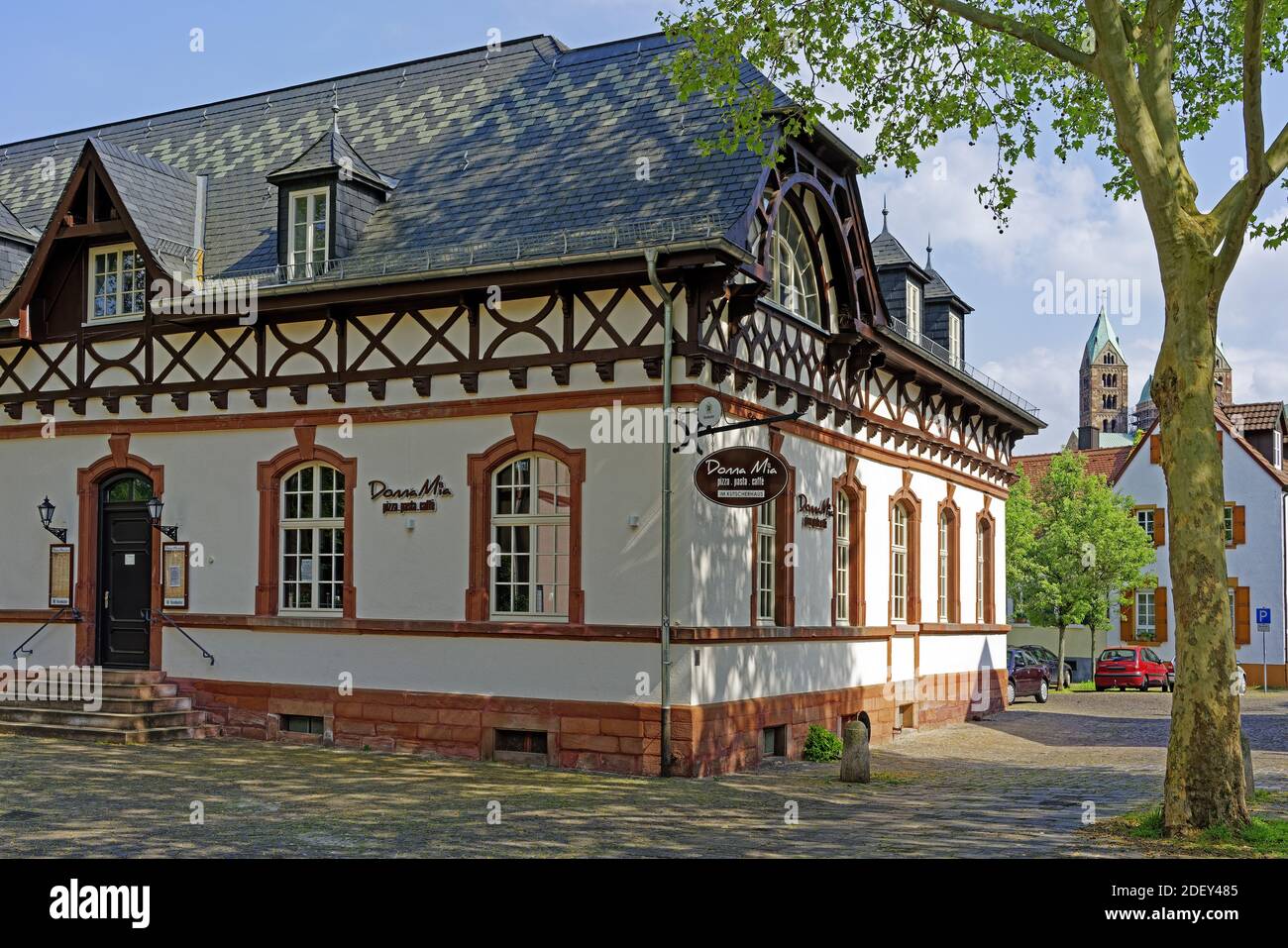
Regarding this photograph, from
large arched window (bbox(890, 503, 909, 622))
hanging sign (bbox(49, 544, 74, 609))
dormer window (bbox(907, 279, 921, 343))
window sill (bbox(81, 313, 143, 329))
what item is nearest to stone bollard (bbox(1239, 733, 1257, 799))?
large arched window (bbox(890, 503, 909, 622))

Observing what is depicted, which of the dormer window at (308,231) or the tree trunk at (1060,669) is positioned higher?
the dormer window at (308,231)

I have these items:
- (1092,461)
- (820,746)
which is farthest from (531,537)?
(1092,461)

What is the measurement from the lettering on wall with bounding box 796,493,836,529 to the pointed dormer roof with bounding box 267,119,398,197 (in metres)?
7.14

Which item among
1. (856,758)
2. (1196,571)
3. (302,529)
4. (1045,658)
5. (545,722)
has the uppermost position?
(302,529)

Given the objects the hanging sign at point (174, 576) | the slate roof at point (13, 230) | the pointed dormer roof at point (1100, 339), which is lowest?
the hanging sign at point (174, 576)

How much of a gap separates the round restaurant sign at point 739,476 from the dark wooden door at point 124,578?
28.5ft

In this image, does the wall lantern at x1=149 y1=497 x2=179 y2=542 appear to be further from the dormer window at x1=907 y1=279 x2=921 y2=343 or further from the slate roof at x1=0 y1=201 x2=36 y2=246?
the dormer window at x1=907 y1=279 x2=921 y2=343

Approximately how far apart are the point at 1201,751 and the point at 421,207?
40.3 ft

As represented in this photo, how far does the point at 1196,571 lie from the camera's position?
1157 centimetres

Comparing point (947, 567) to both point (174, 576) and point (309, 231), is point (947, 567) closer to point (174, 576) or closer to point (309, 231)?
point (309, 231)

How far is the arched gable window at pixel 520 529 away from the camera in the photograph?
56.1 ft

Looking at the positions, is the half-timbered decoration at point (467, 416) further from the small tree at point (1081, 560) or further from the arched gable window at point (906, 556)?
the small tree at point (1081, 560)

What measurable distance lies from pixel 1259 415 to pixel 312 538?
4211 cm

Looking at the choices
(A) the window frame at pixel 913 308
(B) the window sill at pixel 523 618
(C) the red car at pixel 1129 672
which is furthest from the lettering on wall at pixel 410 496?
(C) the red car at pixel 1129 672
